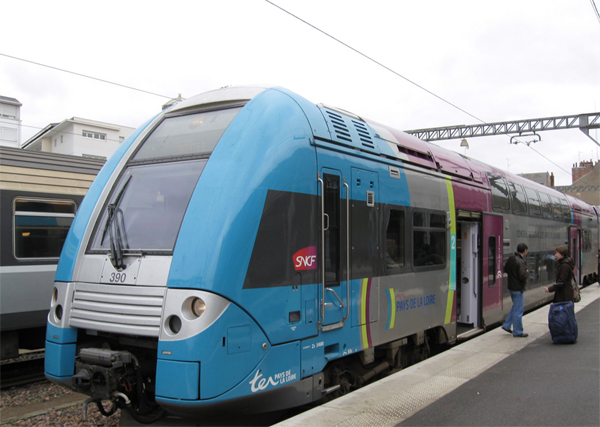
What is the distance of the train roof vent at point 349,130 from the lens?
518 cm

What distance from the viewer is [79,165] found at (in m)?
8.70

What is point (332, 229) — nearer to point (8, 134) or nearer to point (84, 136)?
point (84, 136)

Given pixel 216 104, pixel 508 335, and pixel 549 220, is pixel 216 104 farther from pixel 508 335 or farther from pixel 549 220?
pixel 549 220

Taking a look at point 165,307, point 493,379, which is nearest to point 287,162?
point 165,307

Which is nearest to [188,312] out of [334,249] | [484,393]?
[334,249]

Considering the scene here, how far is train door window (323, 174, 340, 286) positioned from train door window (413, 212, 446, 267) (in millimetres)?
1898

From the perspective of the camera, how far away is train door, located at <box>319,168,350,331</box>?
476 centimetres

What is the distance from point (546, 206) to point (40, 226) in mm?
12319

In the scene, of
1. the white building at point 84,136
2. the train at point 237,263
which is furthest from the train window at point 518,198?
the white building at point 84,136

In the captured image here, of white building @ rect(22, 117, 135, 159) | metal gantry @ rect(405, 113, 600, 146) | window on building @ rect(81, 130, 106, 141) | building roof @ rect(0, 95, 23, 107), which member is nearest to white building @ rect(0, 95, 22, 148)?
building roof @ rect(0, 95, 23, 107)

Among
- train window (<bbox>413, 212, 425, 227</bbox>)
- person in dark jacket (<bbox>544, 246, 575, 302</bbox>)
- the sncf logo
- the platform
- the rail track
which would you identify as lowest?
the rail track

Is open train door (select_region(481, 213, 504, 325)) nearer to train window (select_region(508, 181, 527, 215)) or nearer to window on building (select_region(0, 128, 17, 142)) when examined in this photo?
train window (select_region(508, 181, 527, 215))

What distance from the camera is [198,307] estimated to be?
375 centimetres

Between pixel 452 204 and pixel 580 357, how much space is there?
2.82 meters
